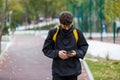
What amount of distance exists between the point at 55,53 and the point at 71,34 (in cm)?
37

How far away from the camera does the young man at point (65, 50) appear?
264 inches

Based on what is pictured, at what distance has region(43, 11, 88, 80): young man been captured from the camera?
6711 millimetres

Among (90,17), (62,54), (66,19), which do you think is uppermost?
(66,19)

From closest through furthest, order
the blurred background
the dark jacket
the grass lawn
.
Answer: the dark jacket < the grass lawn < the blurred background

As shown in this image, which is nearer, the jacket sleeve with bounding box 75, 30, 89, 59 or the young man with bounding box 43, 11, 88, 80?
the young man with bounding box 43, 11, 88, 80

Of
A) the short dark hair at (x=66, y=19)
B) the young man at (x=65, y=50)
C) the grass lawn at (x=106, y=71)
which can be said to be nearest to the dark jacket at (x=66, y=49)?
the young man at (x=65, y=50)

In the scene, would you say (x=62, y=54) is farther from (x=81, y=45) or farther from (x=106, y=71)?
(x=106, y=71)

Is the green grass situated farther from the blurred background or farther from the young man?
the young man

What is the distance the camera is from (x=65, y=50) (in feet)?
22.2

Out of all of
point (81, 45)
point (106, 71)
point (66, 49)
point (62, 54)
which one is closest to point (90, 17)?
point (106, 71)

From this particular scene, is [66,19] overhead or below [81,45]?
overhead

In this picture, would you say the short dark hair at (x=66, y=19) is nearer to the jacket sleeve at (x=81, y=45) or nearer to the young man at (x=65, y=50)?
the young man at (x=65, y=50)

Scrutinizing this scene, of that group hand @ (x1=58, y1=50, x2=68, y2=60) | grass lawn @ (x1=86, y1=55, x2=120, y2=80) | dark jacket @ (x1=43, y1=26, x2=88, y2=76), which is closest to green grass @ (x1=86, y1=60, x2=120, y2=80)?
grass lawn @ (x1=86, y1=55, x2=120, y2=80)

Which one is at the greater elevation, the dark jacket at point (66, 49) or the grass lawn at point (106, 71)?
the dark jacket at point (66, 49)
